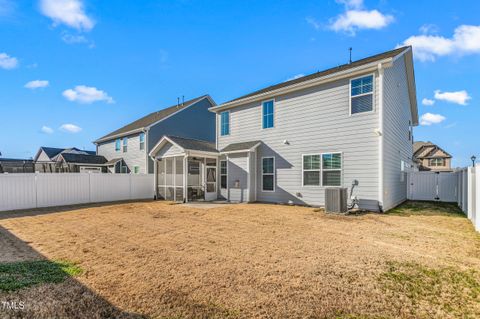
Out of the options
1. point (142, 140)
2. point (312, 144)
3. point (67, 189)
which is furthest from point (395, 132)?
point (142, 140)

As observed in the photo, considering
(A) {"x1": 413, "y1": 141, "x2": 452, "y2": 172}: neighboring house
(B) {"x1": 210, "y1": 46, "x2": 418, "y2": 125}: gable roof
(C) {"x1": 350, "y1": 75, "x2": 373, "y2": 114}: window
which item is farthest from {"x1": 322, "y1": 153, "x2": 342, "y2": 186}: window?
(A) {"x1": 413, "y1": 141, "x2": 452, "y2": 172}: neighboring house

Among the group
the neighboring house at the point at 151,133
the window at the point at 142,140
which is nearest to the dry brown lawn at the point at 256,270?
the neighboring house at the point at 151,133

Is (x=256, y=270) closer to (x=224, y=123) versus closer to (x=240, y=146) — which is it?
(x=240, y=146)

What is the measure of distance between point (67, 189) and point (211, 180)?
796 cm

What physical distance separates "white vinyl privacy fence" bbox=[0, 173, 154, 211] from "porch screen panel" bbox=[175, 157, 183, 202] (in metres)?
3.17

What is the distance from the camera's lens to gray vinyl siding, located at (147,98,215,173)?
63.7ft

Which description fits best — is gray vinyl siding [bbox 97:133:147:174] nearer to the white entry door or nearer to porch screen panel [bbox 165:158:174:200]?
porch screen panel [bbox 165:158:174:200]

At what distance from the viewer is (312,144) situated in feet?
36.5

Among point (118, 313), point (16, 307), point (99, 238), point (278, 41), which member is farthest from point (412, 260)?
point (278, 41)

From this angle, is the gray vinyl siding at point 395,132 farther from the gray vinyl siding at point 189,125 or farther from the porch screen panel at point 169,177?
the gray vinyl siding at point 189,125

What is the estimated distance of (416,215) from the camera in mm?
9117

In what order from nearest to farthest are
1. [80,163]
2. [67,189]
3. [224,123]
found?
[67,189], [224,123], [80,163]

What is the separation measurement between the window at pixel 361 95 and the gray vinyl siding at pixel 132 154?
50.5 feet

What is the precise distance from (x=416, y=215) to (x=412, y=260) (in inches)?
236
